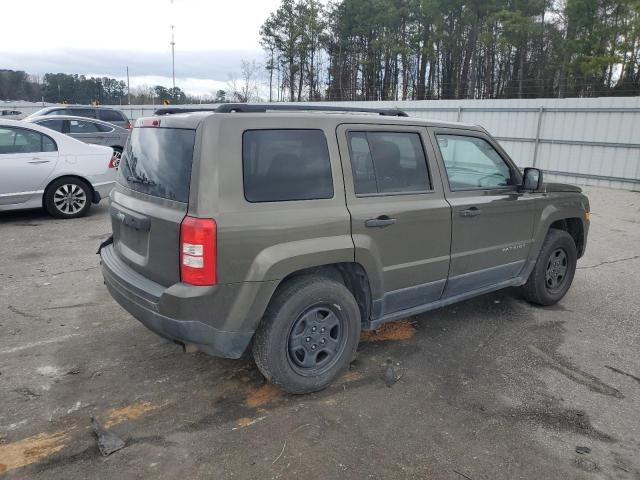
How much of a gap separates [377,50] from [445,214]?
37935mm

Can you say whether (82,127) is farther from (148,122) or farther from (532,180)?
(532,180)

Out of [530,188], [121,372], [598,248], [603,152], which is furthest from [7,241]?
[603,152]

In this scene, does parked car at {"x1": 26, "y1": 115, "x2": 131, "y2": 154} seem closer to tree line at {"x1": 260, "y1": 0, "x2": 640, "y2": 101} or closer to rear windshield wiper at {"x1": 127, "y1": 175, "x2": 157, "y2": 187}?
rear windshield wiper at {"x1": 127, "y1": 175, "x2": 157, "y2": 187}

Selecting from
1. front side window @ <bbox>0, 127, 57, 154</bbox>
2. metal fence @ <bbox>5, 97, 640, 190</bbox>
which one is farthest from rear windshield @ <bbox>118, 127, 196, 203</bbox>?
metal fence @ <bbox>5, 97, 640, 190</bbox>

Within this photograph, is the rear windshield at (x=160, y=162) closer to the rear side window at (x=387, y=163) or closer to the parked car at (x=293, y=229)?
the parked car at (x=293, y=229)

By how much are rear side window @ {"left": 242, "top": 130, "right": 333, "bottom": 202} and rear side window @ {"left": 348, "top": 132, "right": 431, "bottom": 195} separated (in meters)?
0.26

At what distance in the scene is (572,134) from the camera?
48.2 ft

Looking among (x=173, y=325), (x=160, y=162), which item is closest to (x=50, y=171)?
(x=160, y=162)

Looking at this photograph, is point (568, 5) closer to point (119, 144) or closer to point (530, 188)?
point (119, 144)

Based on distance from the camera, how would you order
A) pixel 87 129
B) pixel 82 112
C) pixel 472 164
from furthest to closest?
pixel 82 112 → pixel 87 129 → pixel 472 164

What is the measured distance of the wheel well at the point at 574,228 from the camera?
5184mm

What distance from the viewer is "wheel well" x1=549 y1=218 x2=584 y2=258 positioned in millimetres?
5184

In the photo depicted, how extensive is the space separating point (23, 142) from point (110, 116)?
9.07 meters

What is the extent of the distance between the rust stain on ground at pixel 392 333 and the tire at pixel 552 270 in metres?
1.35
